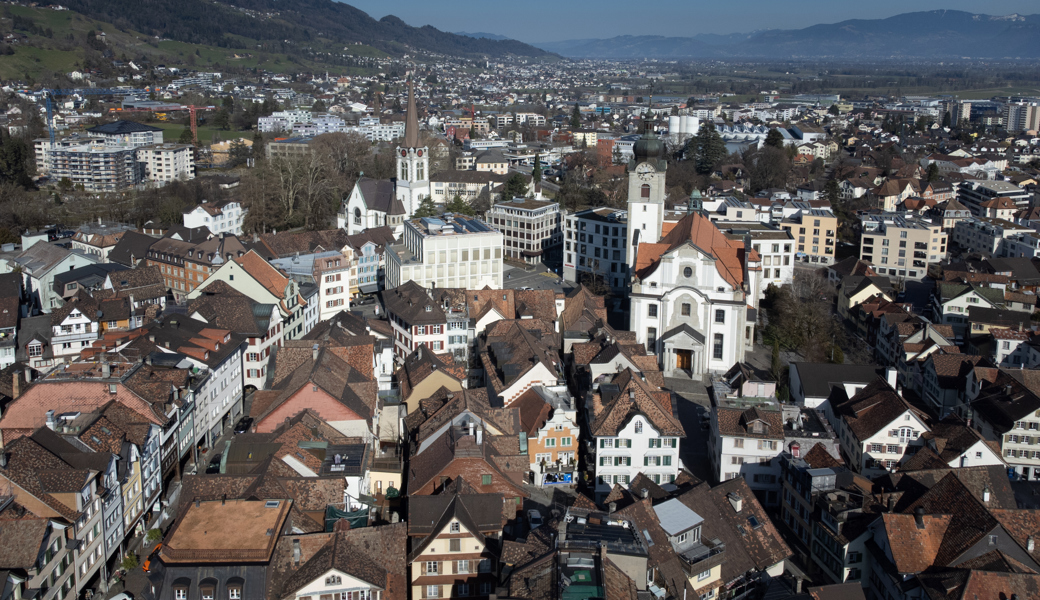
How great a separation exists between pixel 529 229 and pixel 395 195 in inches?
398

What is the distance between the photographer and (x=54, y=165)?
280 feet

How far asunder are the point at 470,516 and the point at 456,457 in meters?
2.67

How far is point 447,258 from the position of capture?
47.6 m

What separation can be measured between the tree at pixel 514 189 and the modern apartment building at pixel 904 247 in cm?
2469

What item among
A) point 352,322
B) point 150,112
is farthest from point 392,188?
point 150,112

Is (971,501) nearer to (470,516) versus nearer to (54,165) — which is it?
(470,516)

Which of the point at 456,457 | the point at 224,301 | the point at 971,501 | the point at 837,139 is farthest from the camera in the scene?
the point at 837,139

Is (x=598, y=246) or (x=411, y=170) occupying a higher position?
(x=411, y=170)

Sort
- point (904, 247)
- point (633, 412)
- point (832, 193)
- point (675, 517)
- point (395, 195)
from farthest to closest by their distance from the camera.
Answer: point (832, 193)
point (395, 195)
point (904, 247)
point (633, 412)
point (675, 517)

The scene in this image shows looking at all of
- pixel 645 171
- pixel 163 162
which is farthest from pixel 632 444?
pixel 163 162

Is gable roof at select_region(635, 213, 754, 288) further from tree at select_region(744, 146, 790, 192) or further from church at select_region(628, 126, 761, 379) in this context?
tree at select_region(744, 146, 790, 192)

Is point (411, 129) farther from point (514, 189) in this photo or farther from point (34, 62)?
point (34, 62)

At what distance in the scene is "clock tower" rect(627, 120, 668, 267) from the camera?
4641 cm

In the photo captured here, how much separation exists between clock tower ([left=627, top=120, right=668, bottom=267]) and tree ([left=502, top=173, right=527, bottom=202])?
20.8 meters
